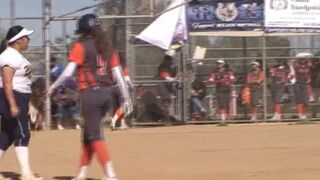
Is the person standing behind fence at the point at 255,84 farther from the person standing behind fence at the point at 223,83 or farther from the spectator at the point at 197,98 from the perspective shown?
the spectator at the point at 197,98

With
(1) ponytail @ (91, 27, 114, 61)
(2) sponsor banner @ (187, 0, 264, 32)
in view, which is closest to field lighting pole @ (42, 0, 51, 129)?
(2) sponsor banner @ (187, 0, 264, 32)

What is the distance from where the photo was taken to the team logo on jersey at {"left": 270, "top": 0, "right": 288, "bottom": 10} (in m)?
19.0

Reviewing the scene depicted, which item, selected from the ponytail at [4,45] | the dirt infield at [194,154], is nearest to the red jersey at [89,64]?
the ponytail at [4,45]

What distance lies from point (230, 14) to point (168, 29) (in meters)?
2.00

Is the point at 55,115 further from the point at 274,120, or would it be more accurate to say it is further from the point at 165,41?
the point at 274,120

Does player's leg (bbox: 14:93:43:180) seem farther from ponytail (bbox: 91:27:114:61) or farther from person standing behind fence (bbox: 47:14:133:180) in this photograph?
ponytail (bbox: 91:27:114:61)

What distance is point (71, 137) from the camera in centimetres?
1523

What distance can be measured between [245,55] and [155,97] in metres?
3.11

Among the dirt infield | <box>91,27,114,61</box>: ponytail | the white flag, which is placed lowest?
the dirt infield

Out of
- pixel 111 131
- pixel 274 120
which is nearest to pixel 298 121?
pixel 274 120

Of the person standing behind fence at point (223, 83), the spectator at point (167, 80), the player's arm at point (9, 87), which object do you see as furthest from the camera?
the person standing behind fence at point (223, 83)

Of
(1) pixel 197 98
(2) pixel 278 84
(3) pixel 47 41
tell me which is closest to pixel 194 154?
(3) pixel 47 41

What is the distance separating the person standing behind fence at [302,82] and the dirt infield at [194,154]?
8.54 ft

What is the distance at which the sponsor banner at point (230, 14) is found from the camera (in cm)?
1892
